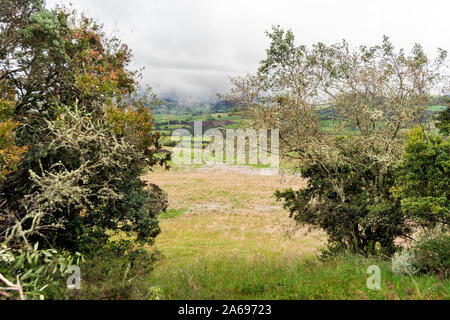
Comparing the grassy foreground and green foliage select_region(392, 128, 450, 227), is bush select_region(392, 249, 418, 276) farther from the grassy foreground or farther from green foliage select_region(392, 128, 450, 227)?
green foliage select_region(392, 128, 450, 227)

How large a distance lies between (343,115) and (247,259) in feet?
25.6

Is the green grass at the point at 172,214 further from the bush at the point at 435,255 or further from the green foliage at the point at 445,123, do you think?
the green foliage at the point at 445,123

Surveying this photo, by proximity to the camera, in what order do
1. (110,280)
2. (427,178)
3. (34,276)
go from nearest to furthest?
(34,276), (110,280), (427,178)

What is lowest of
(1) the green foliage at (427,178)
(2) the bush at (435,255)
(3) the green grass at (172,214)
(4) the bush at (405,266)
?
(3) the green grass at (172,214)

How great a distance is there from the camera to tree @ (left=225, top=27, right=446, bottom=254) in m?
9.88

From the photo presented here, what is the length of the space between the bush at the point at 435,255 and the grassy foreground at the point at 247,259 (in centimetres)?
61

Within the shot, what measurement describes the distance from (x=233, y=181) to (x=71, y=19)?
45.2 m

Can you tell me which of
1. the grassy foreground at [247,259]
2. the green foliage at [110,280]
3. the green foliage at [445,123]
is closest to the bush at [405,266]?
the grassy foreground at [247,259]

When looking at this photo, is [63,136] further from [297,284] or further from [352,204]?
[352,204]

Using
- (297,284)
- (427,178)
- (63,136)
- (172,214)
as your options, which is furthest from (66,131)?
(172,214)

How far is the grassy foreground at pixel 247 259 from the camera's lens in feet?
18.5

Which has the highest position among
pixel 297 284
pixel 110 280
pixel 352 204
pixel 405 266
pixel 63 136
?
pixel 63 136

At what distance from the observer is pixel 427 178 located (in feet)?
23.5
